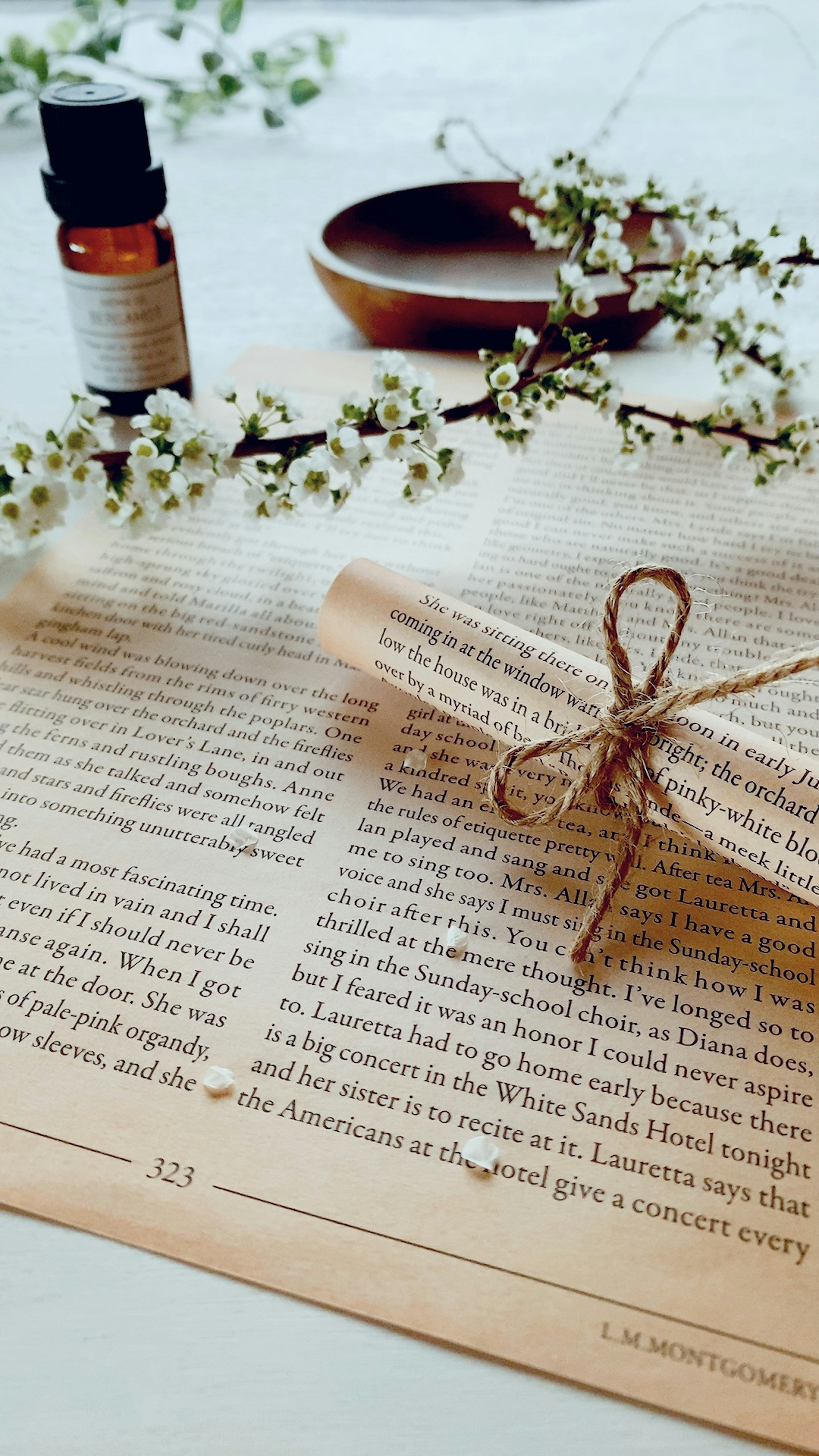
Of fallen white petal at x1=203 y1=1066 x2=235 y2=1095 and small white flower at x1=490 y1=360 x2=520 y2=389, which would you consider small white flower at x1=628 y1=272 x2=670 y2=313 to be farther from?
fallen white petal at x1=203 y1=1066 x2=235 y2=1095

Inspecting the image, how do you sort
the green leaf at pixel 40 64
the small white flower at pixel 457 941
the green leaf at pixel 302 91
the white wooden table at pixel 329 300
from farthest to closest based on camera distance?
the green leaf at pixel 302 91, the green leaf at pixel 40 64, the small white flower at pixel 457 941, the white wooden table at pixel 329 300

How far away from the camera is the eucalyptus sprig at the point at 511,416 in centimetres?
52

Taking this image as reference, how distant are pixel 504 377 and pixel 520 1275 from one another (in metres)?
0.41

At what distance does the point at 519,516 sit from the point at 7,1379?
0.49m

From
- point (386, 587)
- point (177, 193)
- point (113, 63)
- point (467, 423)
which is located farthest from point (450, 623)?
point (113, 63)

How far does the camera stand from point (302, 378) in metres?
0.76

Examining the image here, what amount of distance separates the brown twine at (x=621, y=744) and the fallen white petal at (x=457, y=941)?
41mm

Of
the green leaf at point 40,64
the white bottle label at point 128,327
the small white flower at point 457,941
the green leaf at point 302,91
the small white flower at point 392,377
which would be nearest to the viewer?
the small white flower at point 457,941

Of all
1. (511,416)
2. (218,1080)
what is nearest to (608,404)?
(511,416)

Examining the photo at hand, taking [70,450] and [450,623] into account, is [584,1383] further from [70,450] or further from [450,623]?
[70,450]

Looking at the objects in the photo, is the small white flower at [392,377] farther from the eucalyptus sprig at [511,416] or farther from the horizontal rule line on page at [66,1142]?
the horizontal rule line on page at [66,1142]

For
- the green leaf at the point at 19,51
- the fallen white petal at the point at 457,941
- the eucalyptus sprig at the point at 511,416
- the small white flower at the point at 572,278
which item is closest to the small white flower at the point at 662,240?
the eucalyptus sprig at the point at 511,416

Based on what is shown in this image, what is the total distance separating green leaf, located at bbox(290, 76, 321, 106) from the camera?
116 cm

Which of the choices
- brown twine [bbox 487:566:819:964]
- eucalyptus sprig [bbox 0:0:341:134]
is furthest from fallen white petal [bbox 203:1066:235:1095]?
eucalyptus sprig [bbox 0:0:341:134]
